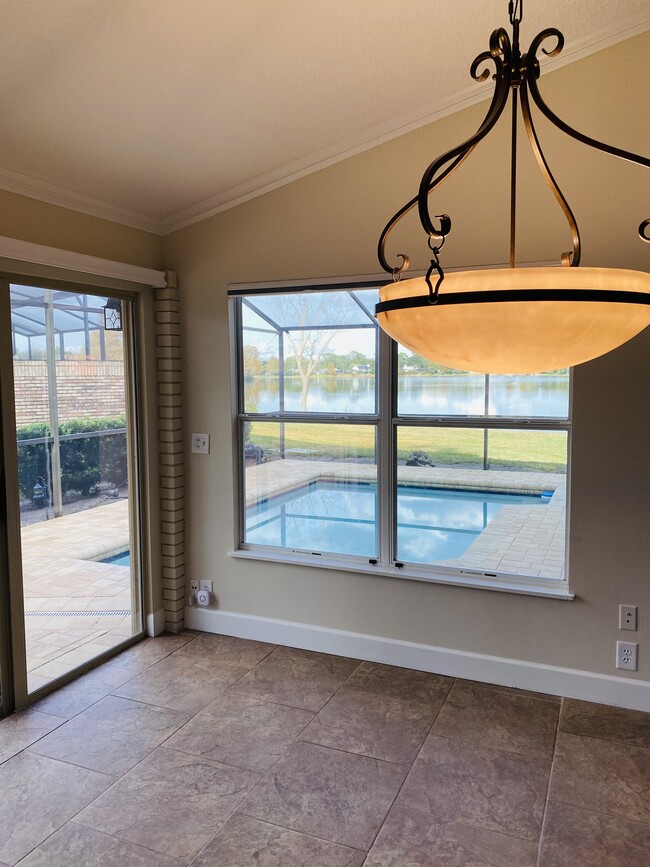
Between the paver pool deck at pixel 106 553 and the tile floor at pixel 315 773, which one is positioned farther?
the paver pool deck at pixel 106 553

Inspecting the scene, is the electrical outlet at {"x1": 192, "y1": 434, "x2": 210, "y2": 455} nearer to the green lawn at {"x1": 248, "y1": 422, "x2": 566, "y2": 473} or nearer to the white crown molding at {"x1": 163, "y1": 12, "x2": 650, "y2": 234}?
the green lawn at {"x1": 248, "y1": 422, "x2": 566, "y2": 473}

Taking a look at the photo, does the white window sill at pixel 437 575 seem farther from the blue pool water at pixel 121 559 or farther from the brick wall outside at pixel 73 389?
the brick wall outside at pixel 73 389

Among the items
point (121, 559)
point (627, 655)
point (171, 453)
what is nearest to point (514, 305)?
point (627, 655)

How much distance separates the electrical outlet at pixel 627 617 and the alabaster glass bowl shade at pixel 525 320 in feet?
6.72

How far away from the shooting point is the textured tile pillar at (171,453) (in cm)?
364

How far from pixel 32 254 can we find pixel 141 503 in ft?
4.74

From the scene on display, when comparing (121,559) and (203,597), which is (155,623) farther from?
(121,559)

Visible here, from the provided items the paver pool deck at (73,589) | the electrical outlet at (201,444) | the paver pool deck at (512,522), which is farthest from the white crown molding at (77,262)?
the paver pool deck at (512,522)

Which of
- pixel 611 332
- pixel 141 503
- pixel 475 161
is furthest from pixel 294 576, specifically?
pixel 611 332

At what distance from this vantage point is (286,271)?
3.40 metres

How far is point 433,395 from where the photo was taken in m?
3.24

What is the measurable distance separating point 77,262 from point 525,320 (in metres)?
2.49

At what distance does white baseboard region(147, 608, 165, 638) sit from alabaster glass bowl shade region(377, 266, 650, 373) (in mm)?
2959

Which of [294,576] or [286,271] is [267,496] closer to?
[294,576]
